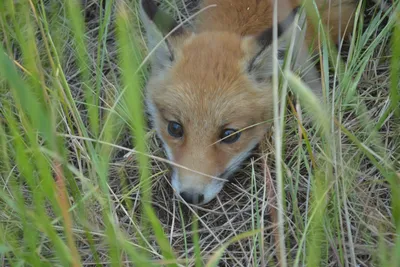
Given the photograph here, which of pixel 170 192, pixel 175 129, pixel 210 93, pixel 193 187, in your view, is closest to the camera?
pixel 193 187

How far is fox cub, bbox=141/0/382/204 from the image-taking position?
3.03 m

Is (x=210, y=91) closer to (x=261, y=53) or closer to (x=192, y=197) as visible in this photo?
(x=261, y=53)

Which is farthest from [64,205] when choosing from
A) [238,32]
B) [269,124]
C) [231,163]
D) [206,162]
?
[238,32]

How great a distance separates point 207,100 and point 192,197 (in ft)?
1.69

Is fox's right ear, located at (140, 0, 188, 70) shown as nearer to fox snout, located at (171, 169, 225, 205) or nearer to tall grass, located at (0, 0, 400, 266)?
tall grass, located at (0, 0, 400, 266)

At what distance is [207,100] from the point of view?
120 inches

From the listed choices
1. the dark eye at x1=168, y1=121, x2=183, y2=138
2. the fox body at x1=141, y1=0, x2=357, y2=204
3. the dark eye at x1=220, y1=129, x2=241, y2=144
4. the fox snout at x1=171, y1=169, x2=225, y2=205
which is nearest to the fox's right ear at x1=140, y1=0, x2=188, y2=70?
the fox body at x1=141, y1=0, x2=357, y2=204

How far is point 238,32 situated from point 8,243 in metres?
1.88

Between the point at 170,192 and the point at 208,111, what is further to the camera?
the point at 170,192

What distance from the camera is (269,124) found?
3.35 m

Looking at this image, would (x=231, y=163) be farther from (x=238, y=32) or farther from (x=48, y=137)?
(x=48, y=137)

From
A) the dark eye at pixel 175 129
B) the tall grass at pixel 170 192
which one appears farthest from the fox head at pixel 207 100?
the tall grass at pixel 170 192

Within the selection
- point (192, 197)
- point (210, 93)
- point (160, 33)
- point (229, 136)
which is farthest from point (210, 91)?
point (192, 197)

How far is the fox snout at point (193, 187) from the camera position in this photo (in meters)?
2.96
